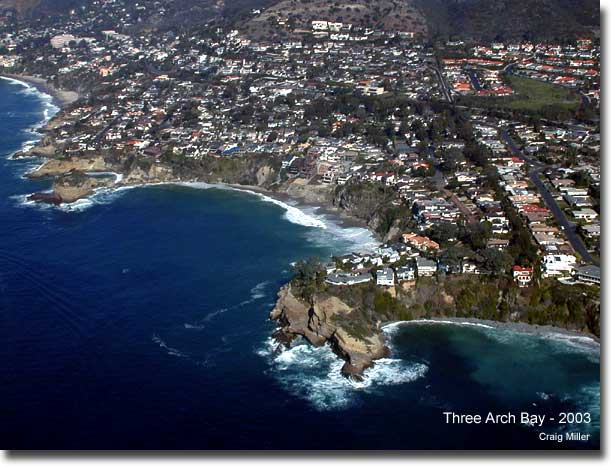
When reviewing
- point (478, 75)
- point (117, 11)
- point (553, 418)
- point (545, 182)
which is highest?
point (117, 11)

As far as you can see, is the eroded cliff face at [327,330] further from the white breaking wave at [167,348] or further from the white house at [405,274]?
A: the white breaking wave at [167,348]

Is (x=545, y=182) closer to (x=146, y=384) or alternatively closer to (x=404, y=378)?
(x=404, y=378)

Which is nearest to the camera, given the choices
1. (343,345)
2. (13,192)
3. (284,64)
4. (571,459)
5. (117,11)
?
(571,459)

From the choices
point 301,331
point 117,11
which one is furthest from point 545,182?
point 117,11

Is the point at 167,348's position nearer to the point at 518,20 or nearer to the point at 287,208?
the point at 287,208

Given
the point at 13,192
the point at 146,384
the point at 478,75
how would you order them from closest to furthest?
1. the point at 146,384
2. the point at 13,192
3. the point at 478,75

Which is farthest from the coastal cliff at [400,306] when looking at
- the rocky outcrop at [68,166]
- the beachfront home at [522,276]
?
the rocky outcrop at [68,166]
